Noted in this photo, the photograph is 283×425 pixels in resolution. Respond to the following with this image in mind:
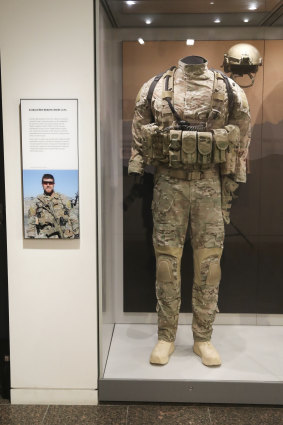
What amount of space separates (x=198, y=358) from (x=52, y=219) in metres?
1.27

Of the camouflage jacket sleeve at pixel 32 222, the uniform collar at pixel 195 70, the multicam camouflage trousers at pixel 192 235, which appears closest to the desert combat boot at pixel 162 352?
the multicam camouflage trousers at pixel 192 235

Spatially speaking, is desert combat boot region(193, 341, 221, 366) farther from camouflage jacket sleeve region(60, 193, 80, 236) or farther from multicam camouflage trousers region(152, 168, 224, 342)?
camouflage jacket sleeve region(60, 193, 80, 236)

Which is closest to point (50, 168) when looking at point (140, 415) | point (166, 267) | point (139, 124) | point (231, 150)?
point (139, 124)

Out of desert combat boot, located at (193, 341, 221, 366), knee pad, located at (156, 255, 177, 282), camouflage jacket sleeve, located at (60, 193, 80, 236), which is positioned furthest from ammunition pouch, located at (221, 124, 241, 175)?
desert combat boot, located at (193, 341, 221, 366)

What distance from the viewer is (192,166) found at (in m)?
2.77

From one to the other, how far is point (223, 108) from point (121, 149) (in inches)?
32.7

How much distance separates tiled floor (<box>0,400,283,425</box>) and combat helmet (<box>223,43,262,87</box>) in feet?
6.81

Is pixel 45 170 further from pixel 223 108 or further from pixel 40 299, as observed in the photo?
pixel 223 108

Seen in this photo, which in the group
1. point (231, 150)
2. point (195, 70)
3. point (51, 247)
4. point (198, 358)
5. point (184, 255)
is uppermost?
point (195, 70)

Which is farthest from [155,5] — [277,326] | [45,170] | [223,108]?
[277,326]

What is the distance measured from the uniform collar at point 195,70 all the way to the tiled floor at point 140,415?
1.88m

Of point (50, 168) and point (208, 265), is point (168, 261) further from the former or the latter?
point (50, 168)

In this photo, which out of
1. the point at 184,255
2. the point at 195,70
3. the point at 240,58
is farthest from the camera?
the point at 184,255

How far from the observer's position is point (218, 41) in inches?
124
